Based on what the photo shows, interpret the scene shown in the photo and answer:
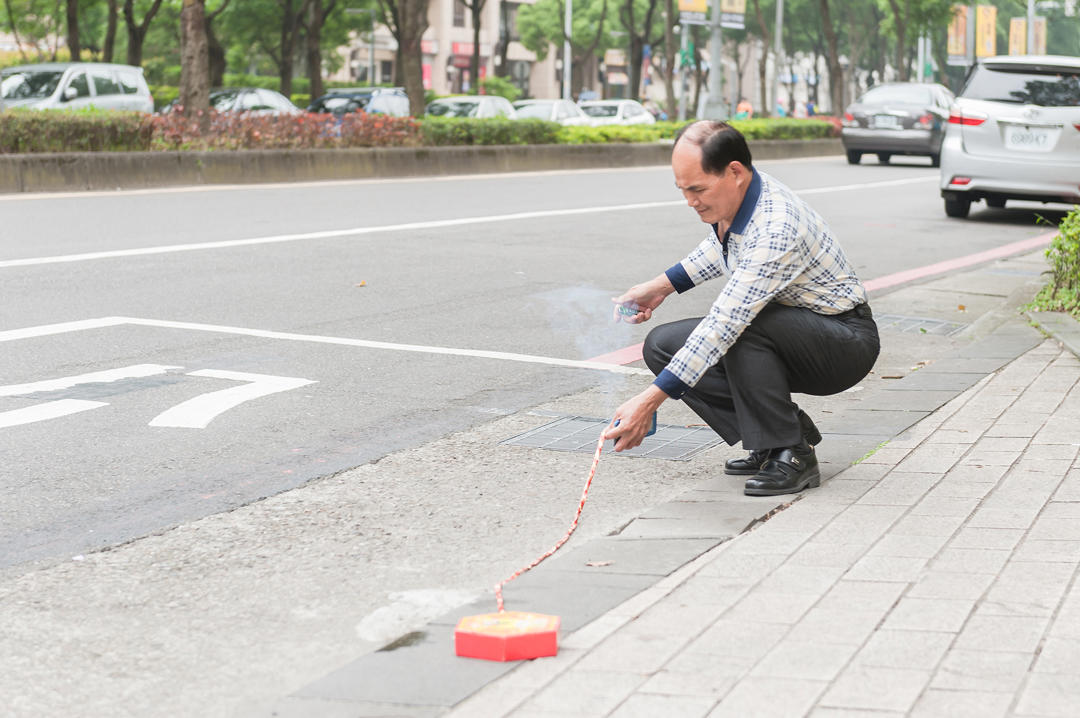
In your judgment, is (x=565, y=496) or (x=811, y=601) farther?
(x=565, y=496)

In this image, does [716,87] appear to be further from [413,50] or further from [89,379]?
[89,379]

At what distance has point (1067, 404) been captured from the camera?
6.07 metres

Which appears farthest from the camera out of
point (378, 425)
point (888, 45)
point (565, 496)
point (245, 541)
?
point (888, 45)

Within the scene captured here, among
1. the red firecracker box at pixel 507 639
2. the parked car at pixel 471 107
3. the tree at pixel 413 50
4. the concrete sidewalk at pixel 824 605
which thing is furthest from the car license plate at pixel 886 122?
the red firecracker box at pixel 507 639

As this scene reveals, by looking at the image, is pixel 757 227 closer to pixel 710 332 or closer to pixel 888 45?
pixel 710 332

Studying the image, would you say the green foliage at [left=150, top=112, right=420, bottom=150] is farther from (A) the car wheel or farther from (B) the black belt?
(B) the black belt

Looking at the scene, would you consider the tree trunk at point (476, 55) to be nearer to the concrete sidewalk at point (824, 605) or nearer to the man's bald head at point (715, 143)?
the concrete sidewalk at point (824, 605)

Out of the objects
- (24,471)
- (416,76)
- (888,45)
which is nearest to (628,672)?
(24,471)

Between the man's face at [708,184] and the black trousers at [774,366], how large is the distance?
40cm

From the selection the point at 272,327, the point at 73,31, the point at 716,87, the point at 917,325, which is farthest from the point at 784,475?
the point at 73,31

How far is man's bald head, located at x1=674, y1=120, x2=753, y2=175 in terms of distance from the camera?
4.45m

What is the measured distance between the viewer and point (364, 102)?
106 feet

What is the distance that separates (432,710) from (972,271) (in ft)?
31.6

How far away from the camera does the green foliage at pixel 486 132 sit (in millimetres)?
22984
